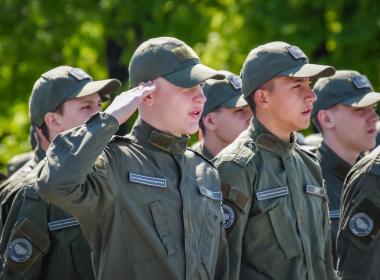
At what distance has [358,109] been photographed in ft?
31.0

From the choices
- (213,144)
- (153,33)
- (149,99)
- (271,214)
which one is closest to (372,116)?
(213,144)

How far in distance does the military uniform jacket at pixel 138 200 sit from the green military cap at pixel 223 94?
278 cm

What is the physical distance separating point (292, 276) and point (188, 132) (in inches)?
42.6

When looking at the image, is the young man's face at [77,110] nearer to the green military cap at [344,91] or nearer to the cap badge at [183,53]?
the cap badge at [183,53]

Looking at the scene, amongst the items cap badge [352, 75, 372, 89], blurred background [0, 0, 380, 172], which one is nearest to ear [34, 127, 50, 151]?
cap badge [352, 75, 372, 89]

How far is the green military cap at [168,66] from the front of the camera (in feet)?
21.0

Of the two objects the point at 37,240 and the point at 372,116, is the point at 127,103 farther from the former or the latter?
the point at 372,116

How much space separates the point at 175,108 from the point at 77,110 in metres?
1.98

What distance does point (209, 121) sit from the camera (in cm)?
945

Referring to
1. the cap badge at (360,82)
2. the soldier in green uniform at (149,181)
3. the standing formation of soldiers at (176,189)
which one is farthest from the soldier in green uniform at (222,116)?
the soldier in green uniform at (149,181)

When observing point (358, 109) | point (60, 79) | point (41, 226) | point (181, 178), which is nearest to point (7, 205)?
point (41, 226)

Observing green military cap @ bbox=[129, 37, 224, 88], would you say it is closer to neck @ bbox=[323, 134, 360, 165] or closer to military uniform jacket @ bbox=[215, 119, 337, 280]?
military uniform jacket @ bbox=[215, 119, 337, 280]

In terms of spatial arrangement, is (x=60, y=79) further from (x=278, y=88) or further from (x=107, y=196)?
(x=107, y=196)

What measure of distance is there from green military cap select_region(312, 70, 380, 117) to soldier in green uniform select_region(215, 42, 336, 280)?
6.72 ft
